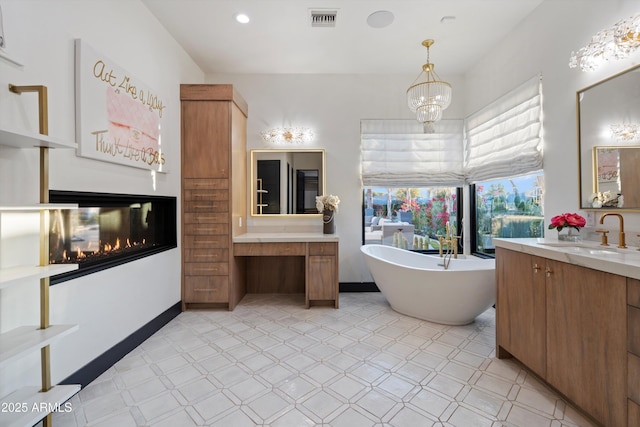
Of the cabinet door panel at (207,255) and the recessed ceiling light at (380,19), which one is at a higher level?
the recessed ceiling light at (380,19)

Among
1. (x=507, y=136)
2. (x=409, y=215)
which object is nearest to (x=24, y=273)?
(x=409, y=215)

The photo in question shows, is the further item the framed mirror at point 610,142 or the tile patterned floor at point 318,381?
the framed mirror at point 610,142

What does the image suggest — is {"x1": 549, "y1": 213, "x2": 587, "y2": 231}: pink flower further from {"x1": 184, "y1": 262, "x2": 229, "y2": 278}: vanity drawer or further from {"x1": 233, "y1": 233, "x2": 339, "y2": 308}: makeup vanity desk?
{"x1": 184, "y1": 262, "x2": 229, "y2": 278}: vanity drawer

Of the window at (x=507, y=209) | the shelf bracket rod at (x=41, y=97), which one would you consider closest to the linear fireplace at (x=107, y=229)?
the shelf bracket rod at (x=41, y=97)

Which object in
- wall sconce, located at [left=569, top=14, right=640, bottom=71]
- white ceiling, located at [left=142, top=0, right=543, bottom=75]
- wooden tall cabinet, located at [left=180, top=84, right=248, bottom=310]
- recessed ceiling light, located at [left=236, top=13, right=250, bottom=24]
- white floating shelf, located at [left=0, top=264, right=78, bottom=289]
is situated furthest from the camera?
wooden tall cabinet, located at [left=180, top=84, right=248, bottom=310]

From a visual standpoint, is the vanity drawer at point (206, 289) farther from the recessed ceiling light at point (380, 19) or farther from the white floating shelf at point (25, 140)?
the recessed ceiling light at point (380, 19)

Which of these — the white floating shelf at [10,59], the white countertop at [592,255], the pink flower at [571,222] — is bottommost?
the white countertop at [592,255]

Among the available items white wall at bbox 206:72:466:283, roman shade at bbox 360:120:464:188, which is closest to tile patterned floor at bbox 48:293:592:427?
white wall at bbox 206:72:466:283

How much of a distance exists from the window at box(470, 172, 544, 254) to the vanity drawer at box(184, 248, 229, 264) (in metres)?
3.23

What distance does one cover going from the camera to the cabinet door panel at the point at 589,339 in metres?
1.21

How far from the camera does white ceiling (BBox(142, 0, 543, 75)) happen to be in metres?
2.36

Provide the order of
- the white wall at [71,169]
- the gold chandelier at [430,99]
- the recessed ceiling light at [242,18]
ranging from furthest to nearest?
1. the gold chandelier at [430,99]
2. the recessed ceiling light at [242,18]
3. the white wall at [71,169]

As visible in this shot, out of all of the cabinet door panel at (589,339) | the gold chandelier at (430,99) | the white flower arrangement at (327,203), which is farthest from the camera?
the white flower arrangement at (327,203)

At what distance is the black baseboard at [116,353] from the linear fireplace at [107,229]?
62 centimetres
